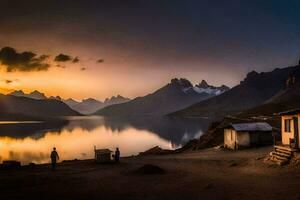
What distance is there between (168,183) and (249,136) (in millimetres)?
27796

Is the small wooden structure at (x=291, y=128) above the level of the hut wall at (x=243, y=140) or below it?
above

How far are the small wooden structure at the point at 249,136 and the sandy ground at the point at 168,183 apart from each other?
54.7 feet

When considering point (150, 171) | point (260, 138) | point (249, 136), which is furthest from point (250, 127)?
point (150, 171)

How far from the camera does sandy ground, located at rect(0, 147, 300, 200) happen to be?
22094 millimetres

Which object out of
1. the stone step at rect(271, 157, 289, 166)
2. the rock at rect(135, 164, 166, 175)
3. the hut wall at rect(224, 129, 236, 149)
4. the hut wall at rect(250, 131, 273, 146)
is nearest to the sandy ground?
the stone step at rect(271, 157, 289, 166)

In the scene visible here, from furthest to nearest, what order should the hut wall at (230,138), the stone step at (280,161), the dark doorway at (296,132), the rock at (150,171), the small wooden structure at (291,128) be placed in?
the hut wall at (230,138)
the small wooden structure at (291,128)
the dark doorway at (296,132)
the rock at (150,171)
the stone step at (280,161)

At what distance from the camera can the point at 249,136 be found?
166ft

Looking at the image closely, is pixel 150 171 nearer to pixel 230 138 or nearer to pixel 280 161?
pixel 280 161

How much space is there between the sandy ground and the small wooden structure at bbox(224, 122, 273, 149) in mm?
16667

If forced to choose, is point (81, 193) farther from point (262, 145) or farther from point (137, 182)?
point (262, 145)

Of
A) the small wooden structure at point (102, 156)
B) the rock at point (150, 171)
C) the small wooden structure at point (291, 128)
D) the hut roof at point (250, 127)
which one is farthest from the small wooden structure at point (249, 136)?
the rock at point (150, 171)

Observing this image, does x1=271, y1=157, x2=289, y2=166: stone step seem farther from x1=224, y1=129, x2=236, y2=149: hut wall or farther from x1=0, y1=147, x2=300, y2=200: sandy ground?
x1=224, y1=129, x2=236, y2=149: hut wall

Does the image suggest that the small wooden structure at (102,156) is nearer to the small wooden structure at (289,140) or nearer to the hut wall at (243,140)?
the small wooden structure at (289,140)

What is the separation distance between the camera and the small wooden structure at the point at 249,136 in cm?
5047
